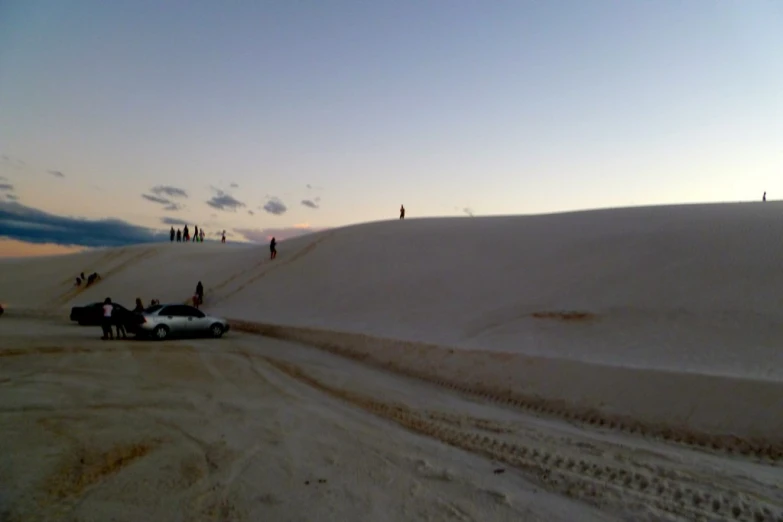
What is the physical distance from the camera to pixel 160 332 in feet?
60.1

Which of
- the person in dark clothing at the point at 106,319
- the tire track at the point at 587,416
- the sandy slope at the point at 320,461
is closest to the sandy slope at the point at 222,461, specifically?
the sandy slope at the point at 320,461

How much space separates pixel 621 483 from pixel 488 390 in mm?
A: 5637

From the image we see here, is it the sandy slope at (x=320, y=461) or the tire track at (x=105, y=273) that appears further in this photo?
the tire track at (x=105, y=273)

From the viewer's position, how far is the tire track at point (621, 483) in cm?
542

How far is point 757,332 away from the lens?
11312 millimetres

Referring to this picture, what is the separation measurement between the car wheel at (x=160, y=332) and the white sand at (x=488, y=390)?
5.68 ft

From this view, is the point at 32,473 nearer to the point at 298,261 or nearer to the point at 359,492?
the point at 359,492

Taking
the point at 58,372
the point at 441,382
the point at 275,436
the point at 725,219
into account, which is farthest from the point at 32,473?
the point at 725,219

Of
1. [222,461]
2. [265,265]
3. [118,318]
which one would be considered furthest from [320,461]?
[265,265]

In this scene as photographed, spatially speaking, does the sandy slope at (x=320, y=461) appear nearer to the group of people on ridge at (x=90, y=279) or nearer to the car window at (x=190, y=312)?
the car window at (x=190, y=312)

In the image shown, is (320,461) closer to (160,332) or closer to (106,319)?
(160,332)

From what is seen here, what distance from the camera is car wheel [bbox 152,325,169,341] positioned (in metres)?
18.2

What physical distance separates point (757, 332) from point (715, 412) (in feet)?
12.6

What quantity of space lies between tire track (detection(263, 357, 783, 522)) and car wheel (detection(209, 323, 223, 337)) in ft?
44.0
